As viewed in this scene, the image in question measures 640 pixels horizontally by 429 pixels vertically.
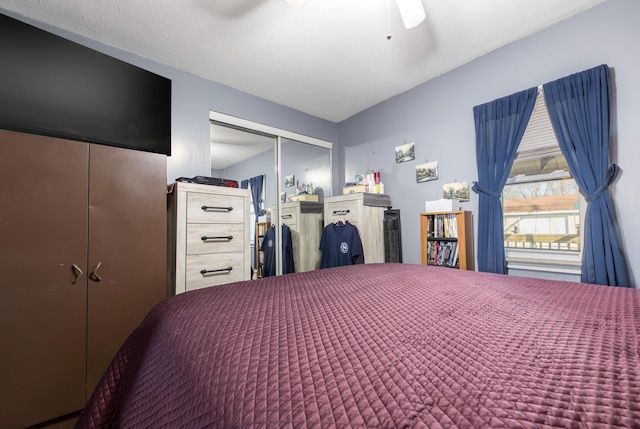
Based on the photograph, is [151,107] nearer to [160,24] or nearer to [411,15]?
[160,24]

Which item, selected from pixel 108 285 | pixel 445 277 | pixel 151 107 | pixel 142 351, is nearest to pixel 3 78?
pixel 151 107

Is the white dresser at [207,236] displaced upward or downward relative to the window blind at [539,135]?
downward

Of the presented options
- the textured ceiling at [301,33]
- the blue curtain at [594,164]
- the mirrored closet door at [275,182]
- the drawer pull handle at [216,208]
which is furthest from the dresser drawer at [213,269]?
the blue curtain at [594,164]

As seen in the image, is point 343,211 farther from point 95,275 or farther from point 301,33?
→ point 95,275

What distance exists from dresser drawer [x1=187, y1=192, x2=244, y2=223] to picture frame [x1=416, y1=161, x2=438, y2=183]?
6.43 ft

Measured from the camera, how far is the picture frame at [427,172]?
112 inches

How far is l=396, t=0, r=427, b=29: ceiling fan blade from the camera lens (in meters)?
1.52

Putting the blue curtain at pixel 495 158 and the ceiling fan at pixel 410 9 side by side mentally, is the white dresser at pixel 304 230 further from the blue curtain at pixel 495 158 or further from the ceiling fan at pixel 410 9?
the ceiling fan at pixel 410 9

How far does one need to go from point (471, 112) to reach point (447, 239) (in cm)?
128

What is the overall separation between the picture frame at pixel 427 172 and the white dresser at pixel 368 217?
18.5 inches

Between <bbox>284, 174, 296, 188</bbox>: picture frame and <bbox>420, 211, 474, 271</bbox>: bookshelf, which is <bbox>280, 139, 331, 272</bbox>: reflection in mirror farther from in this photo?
<bbox>420, 211, 474, 271</bbox>: bookshelf

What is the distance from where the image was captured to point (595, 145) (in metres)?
1.85

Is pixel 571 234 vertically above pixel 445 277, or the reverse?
pixel 571 234

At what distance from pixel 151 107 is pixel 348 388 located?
2538 millimetres
